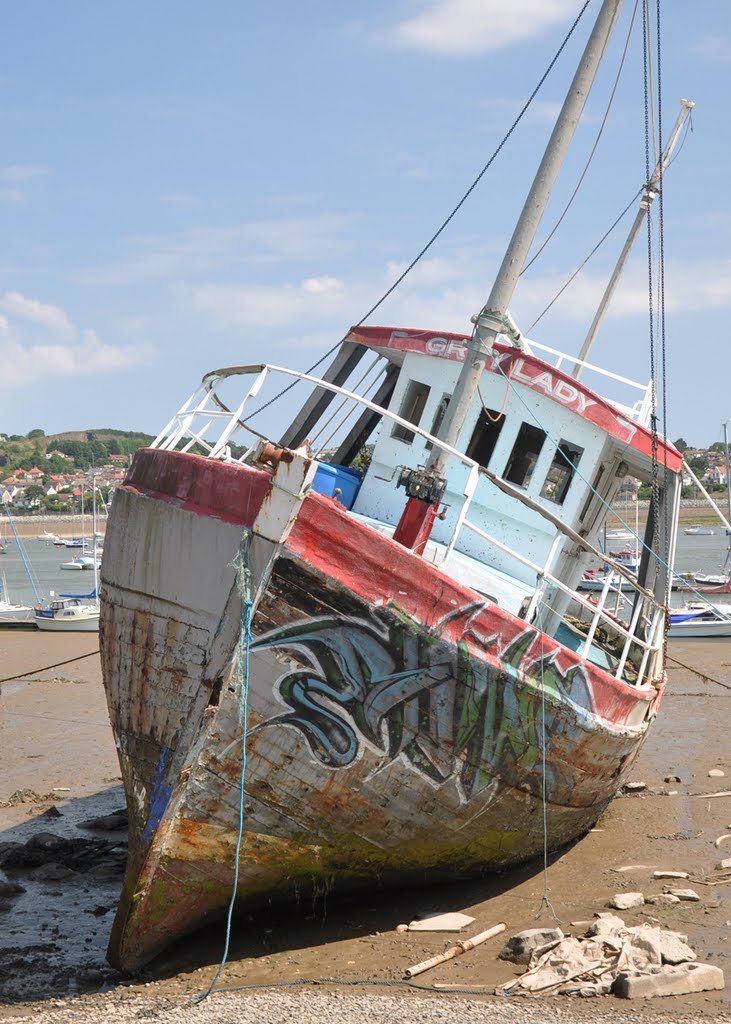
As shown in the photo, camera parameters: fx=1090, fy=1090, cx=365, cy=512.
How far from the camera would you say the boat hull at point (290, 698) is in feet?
24.3

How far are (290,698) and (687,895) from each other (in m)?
3.73

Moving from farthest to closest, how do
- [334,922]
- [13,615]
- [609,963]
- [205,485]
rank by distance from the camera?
[13,615]
[334,922]
[205,485]
[609,963]

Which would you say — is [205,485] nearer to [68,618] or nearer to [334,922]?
[334,922]

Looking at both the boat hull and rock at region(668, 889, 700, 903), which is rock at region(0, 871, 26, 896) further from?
rock at region(668, 889, 700, 903)

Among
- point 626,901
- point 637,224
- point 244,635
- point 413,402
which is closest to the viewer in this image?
point 244,635

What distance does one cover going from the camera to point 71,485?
538 feet

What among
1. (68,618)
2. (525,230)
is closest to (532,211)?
(525,230)

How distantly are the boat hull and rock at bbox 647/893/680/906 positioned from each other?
4.79ft

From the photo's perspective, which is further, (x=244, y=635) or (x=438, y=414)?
(x=438, y=414)

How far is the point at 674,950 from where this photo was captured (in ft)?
24.0

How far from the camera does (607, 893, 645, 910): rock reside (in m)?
8.50

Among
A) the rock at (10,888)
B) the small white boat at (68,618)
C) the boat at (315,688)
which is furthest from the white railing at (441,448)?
the small white boat at (68,618)

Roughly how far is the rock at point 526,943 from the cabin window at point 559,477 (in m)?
4.29

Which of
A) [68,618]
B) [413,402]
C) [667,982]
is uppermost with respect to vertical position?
[413,402]
